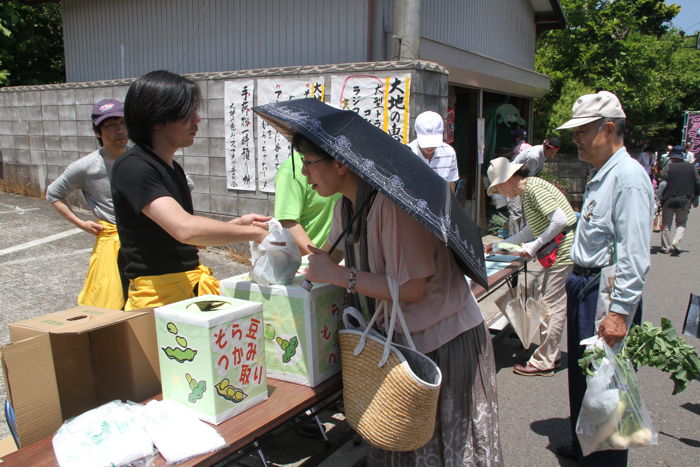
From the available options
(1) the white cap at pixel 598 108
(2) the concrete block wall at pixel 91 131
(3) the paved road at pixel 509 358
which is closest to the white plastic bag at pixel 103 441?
(3) the paved road at pixel 509 358

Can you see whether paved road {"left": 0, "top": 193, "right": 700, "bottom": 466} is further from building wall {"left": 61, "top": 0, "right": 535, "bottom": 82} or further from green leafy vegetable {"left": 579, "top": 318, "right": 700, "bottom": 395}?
building wall {"left": 61, "top": 0, "right": 535, "bottom": 82}

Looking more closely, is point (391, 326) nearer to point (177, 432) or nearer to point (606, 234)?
point (177, 432)

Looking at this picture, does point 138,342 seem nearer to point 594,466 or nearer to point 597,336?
point 597,336

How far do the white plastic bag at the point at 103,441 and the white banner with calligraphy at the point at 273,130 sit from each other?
502 centimetres

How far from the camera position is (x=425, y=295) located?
1890 mm

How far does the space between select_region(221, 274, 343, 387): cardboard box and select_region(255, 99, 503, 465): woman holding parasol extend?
5.3 inches

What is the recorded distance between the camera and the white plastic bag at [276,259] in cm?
196

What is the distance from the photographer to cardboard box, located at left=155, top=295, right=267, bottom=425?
164 cm

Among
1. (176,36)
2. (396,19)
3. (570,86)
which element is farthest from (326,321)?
(570,86)

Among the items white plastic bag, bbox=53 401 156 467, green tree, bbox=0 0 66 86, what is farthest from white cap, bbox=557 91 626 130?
green tree, bbox=0 0 66 86

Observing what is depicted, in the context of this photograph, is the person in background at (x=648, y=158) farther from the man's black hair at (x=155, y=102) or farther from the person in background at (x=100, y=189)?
the man's black hair at (x=155, y=102)

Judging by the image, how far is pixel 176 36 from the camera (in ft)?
27.0

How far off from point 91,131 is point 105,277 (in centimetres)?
683

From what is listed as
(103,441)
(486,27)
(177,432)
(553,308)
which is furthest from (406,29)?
(103,441)
